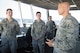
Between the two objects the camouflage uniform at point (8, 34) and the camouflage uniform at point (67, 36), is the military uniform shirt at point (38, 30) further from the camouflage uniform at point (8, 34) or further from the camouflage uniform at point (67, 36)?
the camouflage uniform at point (67, 36)

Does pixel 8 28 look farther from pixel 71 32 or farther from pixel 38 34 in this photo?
pixel 71 32

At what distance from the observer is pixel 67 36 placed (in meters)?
3.06

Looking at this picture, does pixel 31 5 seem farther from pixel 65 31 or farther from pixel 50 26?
pixel 65 31

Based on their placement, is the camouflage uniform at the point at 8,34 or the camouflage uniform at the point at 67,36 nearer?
the camouflage uniform at the point at 67,36

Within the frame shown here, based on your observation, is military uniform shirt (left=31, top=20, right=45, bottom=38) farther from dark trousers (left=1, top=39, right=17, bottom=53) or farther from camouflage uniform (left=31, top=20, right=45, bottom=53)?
dark trousers (left=1, top=39, right=17, bottom=53)

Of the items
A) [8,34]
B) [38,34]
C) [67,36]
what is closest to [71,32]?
[67,36]

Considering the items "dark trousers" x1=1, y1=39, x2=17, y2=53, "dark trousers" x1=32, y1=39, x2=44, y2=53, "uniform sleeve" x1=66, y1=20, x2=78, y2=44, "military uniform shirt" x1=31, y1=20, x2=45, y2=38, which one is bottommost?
"dark trousers" x1=32, y1=39, x2=44, y2=53

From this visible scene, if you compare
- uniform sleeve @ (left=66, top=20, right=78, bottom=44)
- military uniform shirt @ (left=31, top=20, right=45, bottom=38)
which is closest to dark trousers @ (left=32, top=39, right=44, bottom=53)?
military uniform shirt @ (left=31, top=20, right=45, bottom=38)

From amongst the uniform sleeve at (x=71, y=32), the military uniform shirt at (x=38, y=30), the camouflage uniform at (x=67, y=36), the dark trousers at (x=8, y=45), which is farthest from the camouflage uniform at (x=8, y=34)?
the uniform sleeve at (x=71, y=32)

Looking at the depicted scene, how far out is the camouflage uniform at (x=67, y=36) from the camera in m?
3.04

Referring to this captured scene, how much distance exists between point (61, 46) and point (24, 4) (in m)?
9.35

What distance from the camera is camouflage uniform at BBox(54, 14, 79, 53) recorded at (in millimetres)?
3044

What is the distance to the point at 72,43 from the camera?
3035 millimetres

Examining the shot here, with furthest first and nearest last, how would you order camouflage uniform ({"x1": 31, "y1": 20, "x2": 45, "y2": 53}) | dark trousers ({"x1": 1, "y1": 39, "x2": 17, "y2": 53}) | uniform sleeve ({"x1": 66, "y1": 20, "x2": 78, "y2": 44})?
camouflage uniform ({"x1": 31, "y1": 20, "x2": 45, "y2": 53}), dark trousers ({"x1": 1, "y1": 39, "x2": 17, "y2": 53}), uniform sleeve ({"x1": 66, "y1": 20, "x2": 78, "y2": 44})
